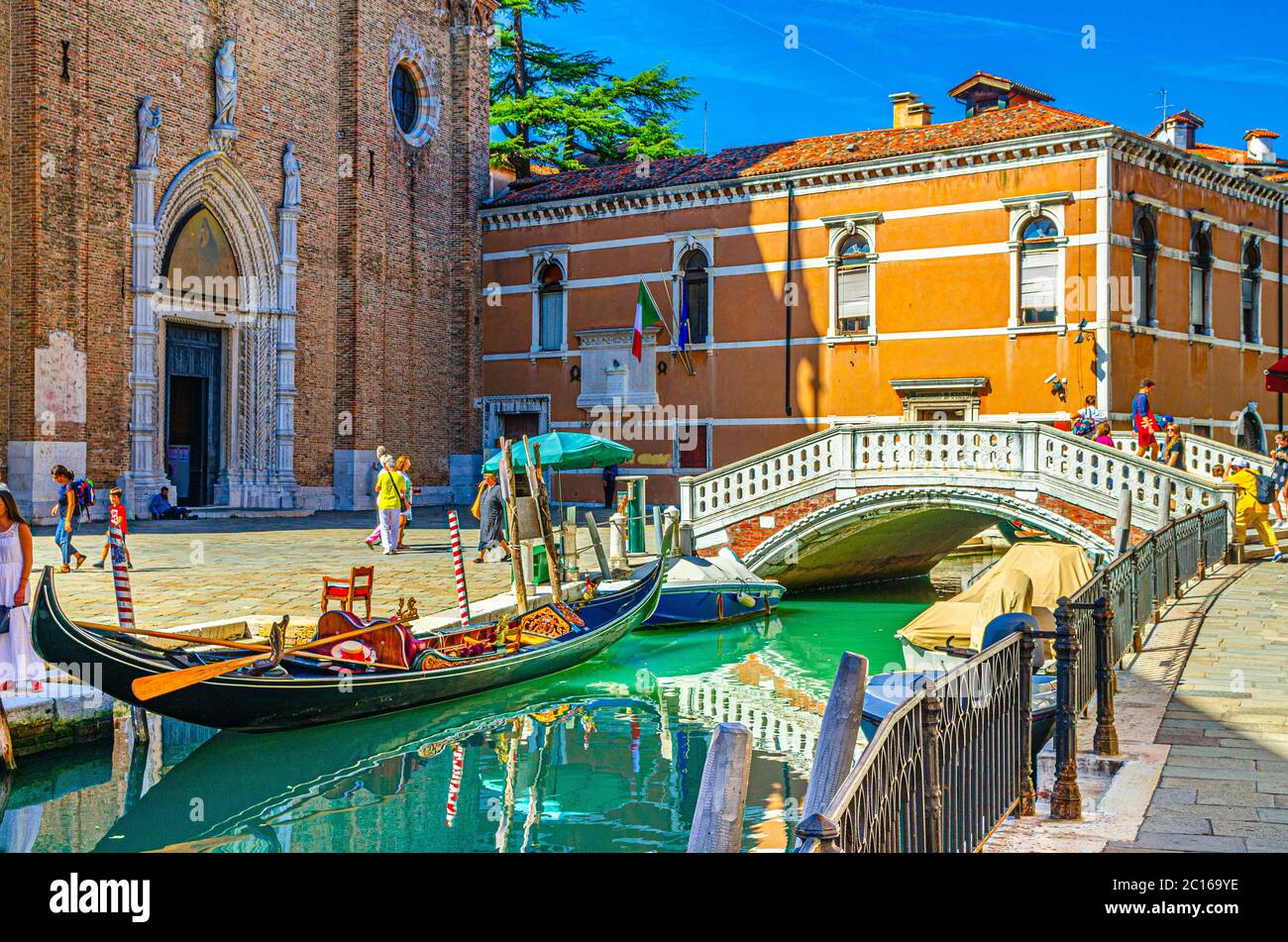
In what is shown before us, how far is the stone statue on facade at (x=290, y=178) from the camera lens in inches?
909

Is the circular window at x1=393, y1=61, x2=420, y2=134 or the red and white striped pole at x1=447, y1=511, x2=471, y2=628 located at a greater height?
the circular window at x1=393, y1=61, x2=420, y2=134

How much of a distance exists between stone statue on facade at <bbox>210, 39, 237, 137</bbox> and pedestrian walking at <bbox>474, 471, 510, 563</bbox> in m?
8.92

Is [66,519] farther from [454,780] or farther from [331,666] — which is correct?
[454,780]

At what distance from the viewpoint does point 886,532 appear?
19312mm

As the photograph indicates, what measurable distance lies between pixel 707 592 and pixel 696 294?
9604mm

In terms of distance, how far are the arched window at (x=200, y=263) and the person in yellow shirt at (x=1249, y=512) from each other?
17.1m

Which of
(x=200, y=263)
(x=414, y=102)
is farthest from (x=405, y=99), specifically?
(x=200, y=263)


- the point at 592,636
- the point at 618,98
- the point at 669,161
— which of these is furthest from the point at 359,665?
the point at 618,98

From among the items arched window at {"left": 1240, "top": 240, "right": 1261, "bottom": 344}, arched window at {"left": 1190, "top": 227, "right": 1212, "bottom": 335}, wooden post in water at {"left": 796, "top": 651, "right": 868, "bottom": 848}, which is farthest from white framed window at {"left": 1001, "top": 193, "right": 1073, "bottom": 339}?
wooden post in water at {"left": 796, "top": 651, "right": 868, "bottom": 848}

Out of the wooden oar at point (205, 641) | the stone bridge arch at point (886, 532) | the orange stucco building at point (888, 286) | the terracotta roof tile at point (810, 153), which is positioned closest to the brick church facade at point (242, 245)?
the orange stucco building at point (888, 286)

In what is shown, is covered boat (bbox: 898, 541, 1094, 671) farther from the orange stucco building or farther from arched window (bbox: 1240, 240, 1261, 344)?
A: arched window (bbox: 1240, 240, 1261, 344)

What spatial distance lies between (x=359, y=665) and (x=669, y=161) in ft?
60.7

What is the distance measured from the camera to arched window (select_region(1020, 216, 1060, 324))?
66.9 feet
